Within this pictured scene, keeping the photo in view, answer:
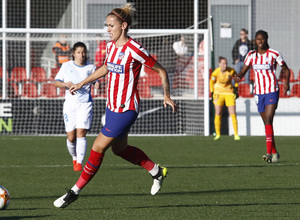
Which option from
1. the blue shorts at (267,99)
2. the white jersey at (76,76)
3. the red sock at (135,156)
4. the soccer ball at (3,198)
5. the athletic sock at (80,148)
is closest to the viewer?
the soccer ball at (3,198)

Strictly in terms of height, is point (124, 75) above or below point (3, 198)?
above

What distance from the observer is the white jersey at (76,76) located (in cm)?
945

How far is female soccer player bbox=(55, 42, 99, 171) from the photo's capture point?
9289mm

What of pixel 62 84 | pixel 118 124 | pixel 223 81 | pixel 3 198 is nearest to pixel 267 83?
pixel 62 84

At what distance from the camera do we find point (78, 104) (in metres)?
9.48

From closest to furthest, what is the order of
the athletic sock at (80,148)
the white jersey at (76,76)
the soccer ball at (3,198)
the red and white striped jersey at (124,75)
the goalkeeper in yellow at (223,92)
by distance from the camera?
the soccer ball at (3,198), the red and white striped jersey at (124,75), the athletic sock at (80,148), the white jersey at (76,76), the goalkeeper in yellow at (223,92)

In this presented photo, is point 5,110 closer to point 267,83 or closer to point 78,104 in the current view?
point 78,104

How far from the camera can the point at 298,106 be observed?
58.2 feet

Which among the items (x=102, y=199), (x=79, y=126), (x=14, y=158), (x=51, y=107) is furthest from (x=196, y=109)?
(x=102, y=199)

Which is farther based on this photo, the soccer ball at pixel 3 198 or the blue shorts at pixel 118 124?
the blue shorts at pixel 118 124

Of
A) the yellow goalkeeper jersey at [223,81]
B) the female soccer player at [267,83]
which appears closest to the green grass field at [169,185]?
the female soccer player at [267,83]

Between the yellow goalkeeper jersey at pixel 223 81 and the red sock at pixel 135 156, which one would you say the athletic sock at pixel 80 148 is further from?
the yellow goalkeeper jersey at pixel 223 81

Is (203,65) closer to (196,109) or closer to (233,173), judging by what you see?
(196,109)

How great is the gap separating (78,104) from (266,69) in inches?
123
